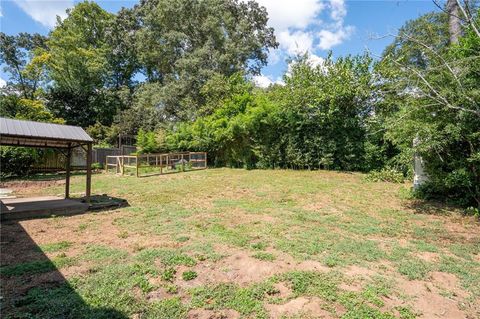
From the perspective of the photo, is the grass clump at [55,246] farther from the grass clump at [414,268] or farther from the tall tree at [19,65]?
the tall tree at [19,65]

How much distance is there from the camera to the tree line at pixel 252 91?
603 cm

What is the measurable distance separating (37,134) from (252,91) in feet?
46.8

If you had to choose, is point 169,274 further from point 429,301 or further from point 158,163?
point 158,163

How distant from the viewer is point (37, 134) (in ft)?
19.4

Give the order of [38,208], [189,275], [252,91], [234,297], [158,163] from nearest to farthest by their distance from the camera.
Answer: [234,297]
[189,275]
[38,208]
[158,163]
[252,91]

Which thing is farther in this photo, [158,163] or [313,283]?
[158,163]

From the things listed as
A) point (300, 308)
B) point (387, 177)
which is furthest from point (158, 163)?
point (300, 308)

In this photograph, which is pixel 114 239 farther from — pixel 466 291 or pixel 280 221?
pixel 466 291

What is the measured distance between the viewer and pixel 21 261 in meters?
3.58

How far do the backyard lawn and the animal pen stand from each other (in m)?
8.03

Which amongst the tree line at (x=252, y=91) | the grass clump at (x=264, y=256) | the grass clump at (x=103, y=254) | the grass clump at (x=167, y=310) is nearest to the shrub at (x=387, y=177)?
the tree line at (x=252, y=91)

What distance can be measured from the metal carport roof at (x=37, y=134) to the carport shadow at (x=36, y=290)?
253cm

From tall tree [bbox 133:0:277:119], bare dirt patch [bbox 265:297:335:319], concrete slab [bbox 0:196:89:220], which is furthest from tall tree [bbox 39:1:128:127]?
bare dirt patch [bbox 265:297:335:319]

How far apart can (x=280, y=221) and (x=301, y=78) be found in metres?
9.66
